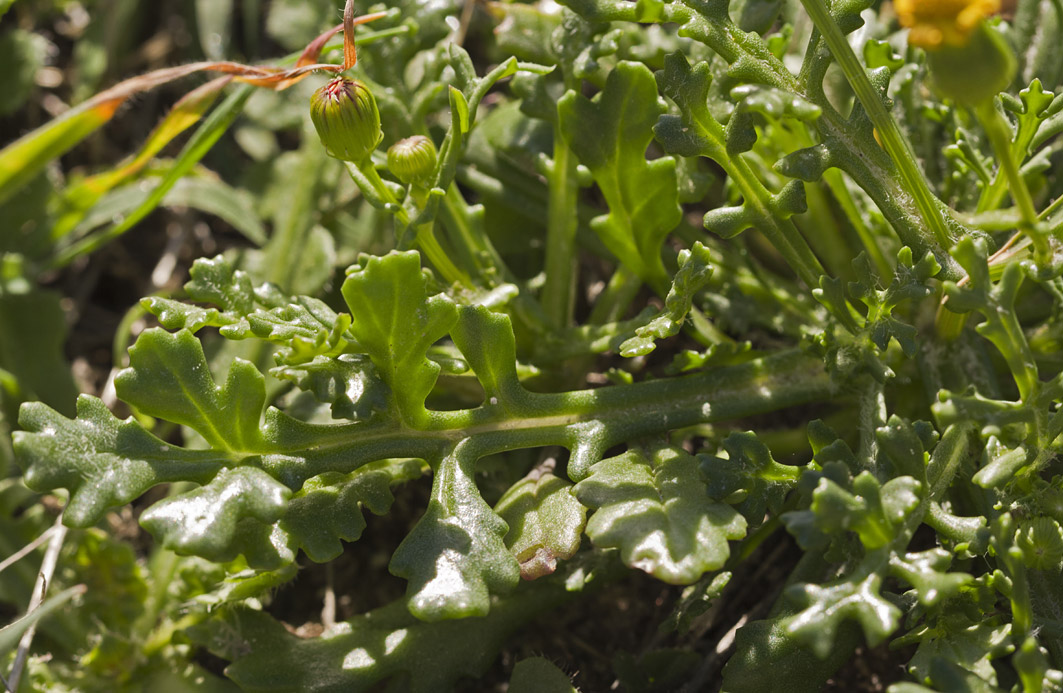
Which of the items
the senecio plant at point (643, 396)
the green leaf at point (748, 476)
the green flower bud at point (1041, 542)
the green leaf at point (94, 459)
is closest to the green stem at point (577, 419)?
the senecio plant at point (643, 396)

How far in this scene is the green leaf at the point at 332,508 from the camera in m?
1.76

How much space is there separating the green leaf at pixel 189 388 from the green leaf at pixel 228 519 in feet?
0.36

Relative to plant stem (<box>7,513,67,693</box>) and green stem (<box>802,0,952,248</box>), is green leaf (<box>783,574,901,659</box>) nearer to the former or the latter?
green stem (<box>802,0,952,248</box>)

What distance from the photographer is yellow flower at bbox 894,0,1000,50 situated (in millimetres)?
1268

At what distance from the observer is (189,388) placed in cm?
177

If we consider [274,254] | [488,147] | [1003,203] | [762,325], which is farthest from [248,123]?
[1003,203]

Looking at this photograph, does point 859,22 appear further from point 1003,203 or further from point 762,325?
point 762,325

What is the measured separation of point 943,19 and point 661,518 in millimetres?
902

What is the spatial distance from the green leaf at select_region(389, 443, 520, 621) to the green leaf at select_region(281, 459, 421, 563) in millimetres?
131

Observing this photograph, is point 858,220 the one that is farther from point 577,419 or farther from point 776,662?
point 776,662

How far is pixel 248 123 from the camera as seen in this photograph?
333 centimetres

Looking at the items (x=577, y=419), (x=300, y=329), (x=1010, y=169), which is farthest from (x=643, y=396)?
(x=1010, y=169)

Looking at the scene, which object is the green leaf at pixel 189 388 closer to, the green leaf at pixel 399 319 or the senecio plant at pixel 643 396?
the senecio plant at pixel 643 396

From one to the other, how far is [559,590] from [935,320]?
3.35 ft
